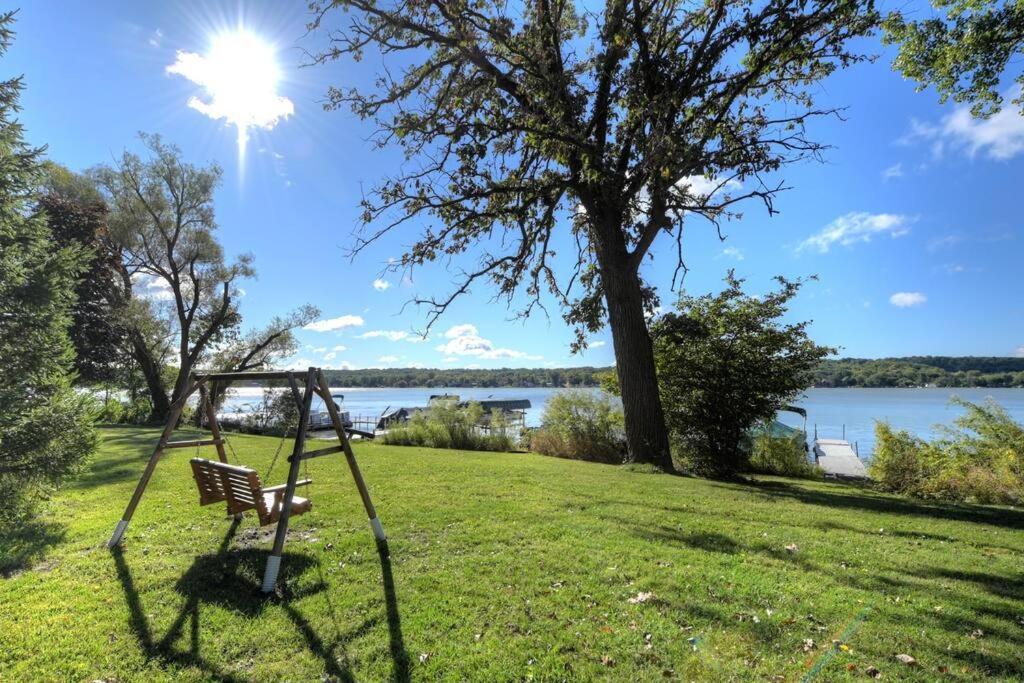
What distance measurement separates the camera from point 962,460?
1077 centimetres

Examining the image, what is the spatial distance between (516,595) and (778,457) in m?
13.8

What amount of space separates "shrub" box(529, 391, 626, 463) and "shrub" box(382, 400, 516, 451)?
1400 mm

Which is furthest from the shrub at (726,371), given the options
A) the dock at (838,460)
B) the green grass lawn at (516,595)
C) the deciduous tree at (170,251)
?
the deciduous tree at (170,251)

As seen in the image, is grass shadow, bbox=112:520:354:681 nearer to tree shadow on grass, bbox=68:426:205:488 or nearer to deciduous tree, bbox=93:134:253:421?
tree shadow on grass, bbox=68:426:205:488

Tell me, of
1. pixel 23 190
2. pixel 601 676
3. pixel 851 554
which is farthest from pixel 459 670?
pixel 23 190

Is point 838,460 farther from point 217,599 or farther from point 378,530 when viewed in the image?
point 217,599

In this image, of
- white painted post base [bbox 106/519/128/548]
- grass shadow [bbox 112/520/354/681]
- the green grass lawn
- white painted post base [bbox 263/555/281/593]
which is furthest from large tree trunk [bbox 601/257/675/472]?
white painted post base [bbox 106/519/128/548]

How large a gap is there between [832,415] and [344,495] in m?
47.1

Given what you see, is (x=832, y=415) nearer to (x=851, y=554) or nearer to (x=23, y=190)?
(x=851, y=554)

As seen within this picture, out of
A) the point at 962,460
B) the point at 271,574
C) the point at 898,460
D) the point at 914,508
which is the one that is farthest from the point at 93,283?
the point at 962,460

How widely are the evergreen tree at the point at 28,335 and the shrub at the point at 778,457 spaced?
1568 centimetres

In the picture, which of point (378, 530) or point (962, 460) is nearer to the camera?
point (378, 530)

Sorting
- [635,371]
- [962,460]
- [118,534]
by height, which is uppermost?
[635,371]

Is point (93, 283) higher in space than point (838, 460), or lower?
higher
